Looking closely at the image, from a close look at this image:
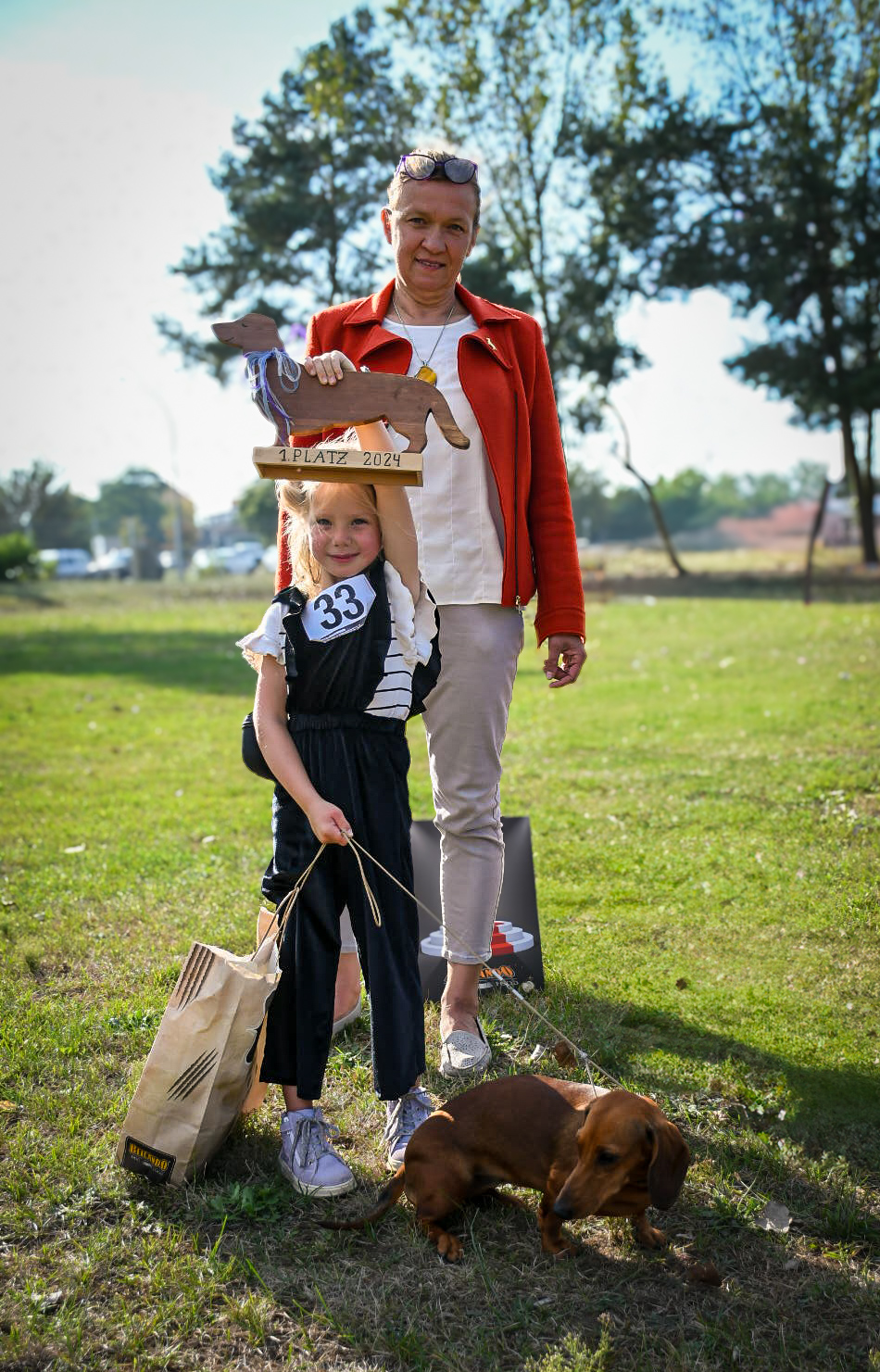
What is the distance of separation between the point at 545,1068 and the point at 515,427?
1.88 metres

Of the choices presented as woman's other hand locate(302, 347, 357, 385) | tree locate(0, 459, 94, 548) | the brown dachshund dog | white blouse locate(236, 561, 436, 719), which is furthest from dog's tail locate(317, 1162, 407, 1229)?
tree locate(0, 459, 94, 548)

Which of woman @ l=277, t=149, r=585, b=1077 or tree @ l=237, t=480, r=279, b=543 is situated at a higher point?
tree @ l=237, t=480, r=279, b=543

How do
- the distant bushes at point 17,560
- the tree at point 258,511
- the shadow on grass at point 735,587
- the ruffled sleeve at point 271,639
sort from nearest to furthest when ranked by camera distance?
the ruffled sleeve at point 271,639 → the shadow on grass at point 735,587 → the distant bushes at point 17,560 → the tree at point 258,511

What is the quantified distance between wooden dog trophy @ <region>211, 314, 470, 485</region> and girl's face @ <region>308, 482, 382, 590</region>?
0.07 m

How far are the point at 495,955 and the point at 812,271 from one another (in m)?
24.2

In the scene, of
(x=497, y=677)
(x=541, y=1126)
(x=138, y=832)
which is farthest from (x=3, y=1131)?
(x=138, y=832)

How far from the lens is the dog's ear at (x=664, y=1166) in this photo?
2250 mm

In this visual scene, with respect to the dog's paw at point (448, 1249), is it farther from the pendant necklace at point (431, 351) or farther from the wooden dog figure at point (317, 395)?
the pendant necklace at point (431, 351)

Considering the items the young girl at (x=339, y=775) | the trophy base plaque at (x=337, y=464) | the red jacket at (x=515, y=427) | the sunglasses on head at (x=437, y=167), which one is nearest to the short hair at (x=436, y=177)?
the sunglasses on head at (x=437, y=167)

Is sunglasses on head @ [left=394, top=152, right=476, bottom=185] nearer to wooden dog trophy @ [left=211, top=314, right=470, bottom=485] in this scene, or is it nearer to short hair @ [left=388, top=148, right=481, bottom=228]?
short hair @ [left=388, top=148, right=481, bottom=228]

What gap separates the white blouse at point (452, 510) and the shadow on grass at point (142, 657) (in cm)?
829

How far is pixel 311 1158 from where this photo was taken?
2.72 meters

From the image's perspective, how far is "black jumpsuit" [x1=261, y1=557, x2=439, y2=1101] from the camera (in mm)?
2758

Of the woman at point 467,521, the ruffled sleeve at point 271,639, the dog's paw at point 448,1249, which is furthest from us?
the woman at point 467,521
